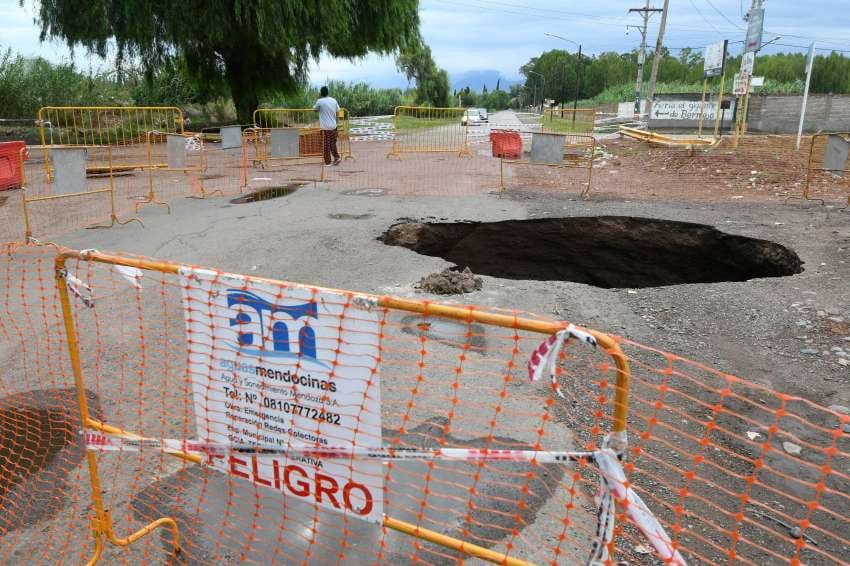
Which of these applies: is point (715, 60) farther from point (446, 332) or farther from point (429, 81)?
point (429, 81)

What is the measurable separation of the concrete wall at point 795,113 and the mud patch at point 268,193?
28.5 meters

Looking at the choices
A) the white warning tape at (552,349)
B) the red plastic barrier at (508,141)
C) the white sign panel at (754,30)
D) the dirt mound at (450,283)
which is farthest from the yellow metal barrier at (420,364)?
the white sign panel at (754,30)

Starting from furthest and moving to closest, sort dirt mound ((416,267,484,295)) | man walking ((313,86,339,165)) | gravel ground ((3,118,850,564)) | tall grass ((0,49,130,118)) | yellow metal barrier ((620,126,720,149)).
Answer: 1. tall grass ((0,49,130,118))
2. yellow metal barrier ((620,126,720,149))
3. man walking ((313,86,339,165))
4. dirt mound ((416,267,484,295))
5. gravel ground ((3,118,850,564))

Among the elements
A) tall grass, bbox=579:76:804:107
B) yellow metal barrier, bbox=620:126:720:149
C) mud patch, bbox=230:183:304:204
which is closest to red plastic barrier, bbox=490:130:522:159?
yellow metal barrier, bbox=620:126:720:149

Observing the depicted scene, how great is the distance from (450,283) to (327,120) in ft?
35.8

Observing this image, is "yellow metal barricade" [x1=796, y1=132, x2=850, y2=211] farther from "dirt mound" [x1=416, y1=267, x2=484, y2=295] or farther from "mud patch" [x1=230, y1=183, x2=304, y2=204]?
"mud patch" [x1=230, y1=183, x2=304, y2=204]

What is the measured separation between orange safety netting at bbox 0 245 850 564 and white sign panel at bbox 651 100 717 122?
34735 mm

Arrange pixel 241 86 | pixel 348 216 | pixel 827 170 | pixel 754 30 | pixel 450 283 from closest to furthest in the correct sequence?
pixel 450 283 → pixel 348 216 → pixel 827 170 → pixel 754 30 → pixel 241 86

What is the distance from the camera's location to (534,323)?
212 centimetres

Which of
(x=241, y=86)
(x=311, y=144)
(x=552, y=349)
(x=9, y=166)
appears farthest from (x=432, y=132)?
(x=552, y=349)

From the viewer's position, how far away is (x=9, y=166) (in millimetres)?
14727

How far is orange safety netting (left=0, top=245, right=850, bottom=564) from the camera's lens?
2.45 m

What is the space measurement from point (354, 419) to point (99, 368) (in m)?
3.89

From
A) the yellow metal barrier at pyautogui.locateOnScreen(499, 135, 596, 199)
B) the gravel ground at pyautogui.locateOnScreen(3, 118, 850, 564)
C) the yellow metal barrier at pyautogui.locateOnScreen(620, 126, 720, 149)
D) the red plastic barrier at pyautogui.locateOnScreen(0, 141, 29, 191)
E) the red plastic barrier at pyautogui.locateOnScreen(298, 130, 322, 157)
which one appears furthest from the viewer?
the yellow metal barrier at pyautogui.locateOnScreen(620, 126, 720, 149)
